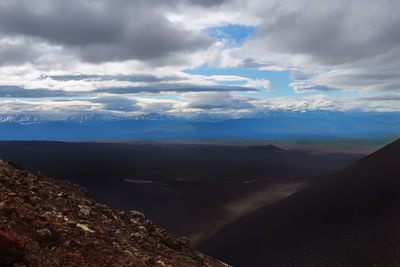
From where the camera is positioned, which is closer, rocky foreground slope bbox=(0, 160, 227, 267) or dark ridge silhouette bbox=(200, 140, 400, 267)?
rocky foreground slope bbox=(0, 160, 227, 267)

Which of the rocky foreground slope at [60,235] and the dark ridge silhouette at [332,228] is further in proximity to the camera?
the dark ridge silhouette at [332,228]

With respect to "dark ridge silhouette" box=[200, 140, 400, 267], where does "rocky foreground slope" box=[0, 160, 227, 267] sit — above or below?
above

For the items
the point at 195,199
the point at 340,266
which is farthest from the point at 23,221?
the point at 195,199

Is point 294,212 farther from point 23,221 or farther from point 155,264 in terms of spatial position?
point 23,221

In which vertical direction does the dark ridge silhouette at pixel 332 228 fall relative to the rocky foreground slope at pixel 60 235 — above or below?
below
